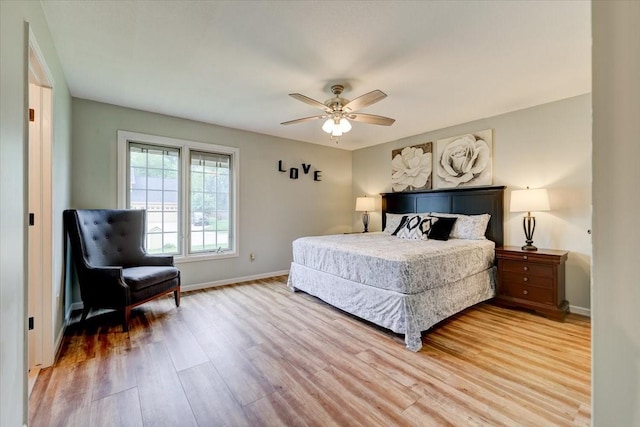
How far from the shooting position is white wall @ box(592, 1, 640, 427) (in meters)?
0.73

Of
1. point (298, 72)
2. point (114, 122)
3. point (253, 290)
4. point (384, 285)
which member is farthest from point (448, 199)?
point (114, 122)

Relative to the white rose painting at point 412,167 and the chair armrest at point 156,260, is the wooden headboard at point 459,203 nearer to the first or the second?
the white rose painting at point 412,167

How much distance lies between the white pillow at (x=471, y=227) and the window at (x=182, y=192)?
3293 mm

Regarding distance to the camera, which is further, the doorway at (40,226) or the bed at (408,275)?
the bed at (408,275)

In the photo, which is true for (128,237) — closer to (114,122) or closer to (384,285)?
(114,122)

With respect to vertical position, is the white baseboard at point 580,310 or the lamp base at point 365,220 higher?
the lamp base at point 365,220

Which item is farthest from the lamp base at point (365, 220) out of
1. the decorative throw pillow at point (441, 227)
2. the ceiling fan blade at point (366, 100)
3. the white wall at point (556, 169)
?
the ceiling fan blade at point (366, 100)

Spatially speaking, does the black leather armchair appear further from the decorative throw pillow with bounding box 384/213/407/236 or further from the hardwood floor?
the decorative throw pillow with bounding box 384/213/407/236

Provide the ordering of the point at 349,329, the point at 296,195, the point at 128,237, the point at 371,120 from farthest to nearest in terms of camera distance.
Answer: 1. the point at 296,195
2. the point at 128,237
3. the point at 371,120
4. the point at 349,329

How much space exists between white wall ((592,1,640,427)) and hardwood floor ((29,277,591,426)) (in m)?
1.01

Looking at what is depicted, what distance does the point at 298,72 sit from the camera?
8.45 ft

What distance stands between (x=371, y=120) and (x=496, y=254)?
2238 mm

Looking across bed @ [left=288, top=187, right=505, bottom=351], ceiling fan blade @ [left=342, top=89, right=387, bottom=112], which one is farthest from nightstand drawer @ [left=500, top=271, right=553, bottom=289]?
ceiling fan blade @ [left=342, top=89, right=387, bottom=112]

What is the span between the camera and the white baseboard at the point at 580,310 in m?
3.06
